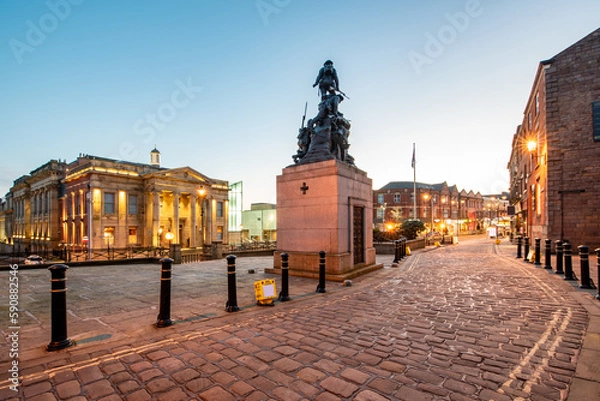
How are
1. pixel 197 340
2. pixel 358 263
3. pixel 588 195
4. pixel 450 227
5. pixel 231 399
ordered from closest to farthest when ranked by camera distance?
pixel 231 399 < pixel 197 340 < pixel 358 263 < pixel 588 195 < pixel 450 227

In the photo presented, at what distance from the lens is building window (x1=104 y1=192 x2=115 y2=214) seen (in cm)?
3965

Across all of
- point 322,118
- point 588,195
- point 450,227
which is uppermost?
point 322,118

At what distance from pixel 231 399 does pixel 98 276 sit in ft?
34.1

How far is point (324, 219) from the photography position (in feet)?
32.5

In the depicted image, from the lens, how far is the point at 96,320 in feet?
17.3

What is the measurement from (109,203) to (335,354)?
45064 mm

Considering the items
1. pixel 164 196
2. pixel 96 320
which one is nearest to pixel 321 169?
pixel 96 320

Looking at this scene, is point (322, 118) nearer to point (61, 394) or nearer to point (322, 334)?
point (322, 334)

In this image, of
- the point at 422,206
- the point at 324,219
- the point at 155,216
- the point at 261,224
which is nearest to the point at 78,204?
the point at 155,216

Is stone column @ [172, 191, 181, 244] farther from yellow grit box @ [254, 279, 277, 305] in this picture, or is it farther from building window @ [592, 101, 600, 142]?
building window @ [592, 101, 600, 142]

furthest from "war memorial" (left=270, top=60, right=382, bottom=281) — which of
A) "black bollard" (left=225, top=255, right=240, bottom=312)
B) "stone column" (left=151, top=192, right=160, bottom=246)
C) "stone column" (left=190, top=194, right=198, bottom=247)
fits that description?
"stone column" (left=190, top=194, right=198, bottom=247)

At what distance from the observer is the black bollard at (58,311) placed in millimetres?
4047

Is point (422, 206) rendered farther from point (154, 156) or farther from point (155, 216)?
point (154, 156)

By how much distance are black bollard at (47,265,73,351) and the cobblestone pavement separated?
0.18 metres
